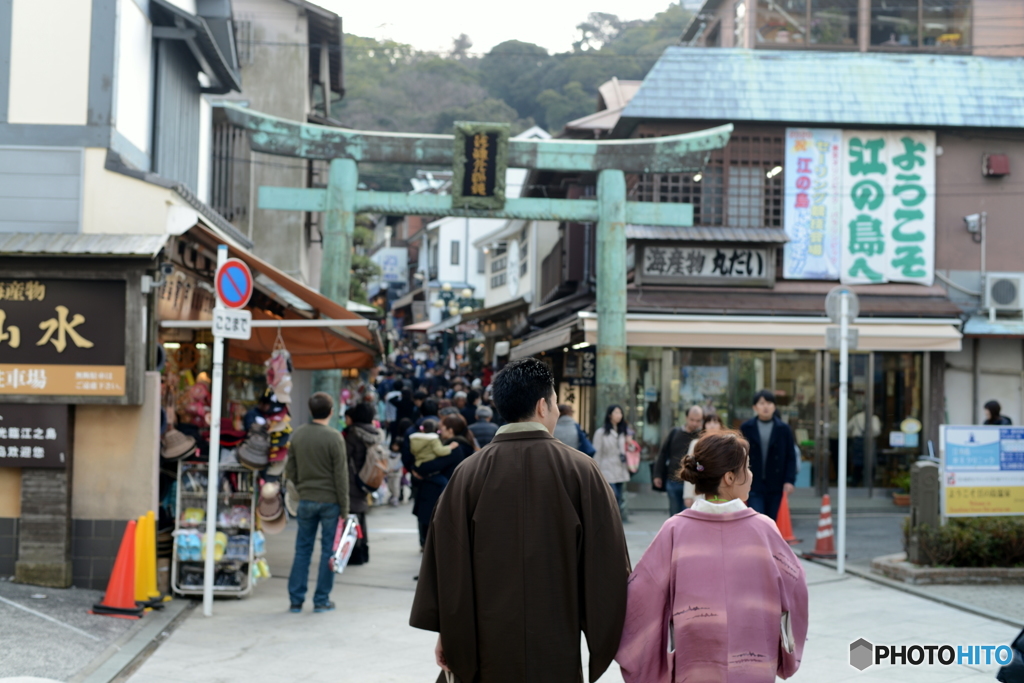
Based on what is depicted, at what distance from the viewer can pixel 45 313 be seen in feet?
27.7

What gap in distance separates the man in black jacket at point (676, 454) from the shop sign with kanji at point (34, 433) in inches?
225

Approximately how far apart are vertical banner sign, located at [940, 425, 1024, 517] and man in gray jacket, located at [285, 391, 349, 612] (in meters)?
6.28

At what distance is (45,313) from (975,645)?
25.8 ft

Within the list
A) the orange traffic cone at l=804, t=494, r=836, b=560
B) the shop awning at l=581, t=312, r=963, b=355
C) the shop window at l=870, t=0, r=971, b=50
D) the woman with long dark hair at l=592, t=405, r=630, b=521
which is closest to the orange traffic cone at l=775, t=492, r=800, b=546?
the orange traffic cone at l=804, t=494, r=836, b=560

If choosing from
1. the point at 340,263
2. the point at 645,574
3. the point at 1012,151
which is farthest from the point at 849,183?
the point at 645,574

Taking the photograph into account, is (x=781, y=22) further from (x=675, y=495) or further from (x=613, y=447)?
(x=675, y=495)

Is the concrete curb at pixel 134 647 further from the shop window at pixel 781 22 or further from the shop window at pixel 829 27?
the shop window at pixel 829 27

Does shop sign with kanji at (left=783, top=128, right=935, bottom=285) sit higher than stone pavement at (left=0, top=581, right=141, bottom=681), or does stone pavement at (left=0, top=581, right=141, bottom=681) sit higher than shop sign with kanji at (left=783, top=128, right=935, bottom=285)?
shop sign with kanji at (left=783, top=128, right=935, bottom=285)

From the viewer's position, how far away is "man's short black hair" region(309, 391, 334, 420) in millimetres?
8680

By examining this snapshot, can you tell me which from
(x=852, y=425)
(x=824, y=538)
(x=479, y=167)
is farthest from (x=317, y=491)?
(x=852, y=425)

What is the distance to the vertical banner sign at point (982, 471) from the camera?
10.5 m

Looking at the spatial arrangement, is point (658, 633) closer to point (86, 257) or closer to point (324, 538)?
point (324, 538)

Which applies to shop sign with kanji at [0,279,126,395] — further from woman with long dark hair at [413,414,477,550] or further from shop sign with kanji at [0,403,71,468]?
woman with long dark hair at [413,414,477,550]

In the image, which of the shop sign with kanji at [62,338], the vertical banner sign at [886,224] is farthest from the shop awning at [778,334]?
the shop sign with kanji at [62,338]
